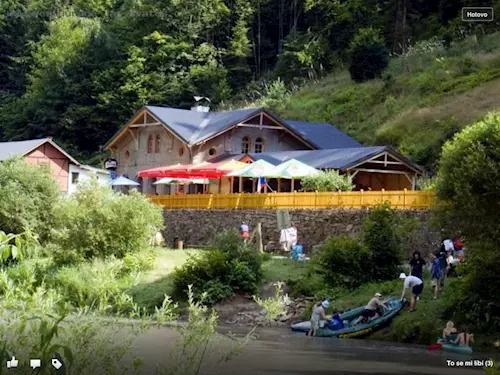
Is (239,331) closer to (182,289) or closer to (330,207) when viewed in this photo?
(182,289)

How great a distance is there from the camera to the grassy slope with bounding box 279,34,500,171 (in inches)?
2274

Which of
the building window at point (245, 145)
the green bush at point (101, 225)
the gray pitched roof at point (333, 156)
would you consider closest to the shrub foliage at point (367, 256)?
the green bush at point (101, 225)

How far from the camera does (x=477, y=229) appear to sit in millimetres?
26328

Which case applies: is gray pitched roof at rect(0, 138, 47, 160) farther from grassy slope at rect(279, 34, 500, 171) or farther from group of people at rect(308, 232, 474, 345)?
group of people at rect(308, 232, 474, 345)

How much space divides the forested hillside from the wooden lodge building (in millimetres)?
13603

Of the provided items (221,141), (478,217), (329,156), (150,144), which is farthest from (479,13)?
(478,217)

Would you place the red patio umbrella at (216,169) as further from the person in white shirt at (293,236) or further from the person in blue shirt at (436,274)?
the person in blue shirt at (436,274)

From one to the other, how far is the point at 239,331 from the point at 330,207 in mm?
11492

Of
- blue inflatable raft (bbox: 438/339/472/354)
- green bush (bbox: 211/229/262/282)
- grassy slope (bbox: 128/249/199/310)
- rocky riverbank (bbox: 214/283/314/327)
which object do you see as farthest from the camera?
green bush (bbox: 211/229/262/282)

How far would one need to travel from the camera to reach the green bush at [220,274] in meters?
33.2

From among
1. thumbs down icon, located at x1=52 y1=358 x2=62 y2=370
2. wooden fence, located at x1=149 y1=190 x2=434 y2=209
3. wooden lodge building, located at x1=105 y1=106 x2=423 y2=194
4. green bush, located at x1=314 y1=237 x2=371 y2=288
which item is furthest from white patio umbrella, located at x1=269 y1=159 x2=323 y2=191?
thumbs down icon, located at x1=52 y1=358 x2=62 y2=370

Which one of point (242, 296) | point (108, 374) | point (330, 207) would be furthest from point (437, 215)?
point (108, 374)

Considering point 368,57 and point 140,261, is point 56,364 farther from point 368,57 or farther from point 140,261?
point 368,57

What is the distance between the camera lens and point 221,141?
56906 millimetres
